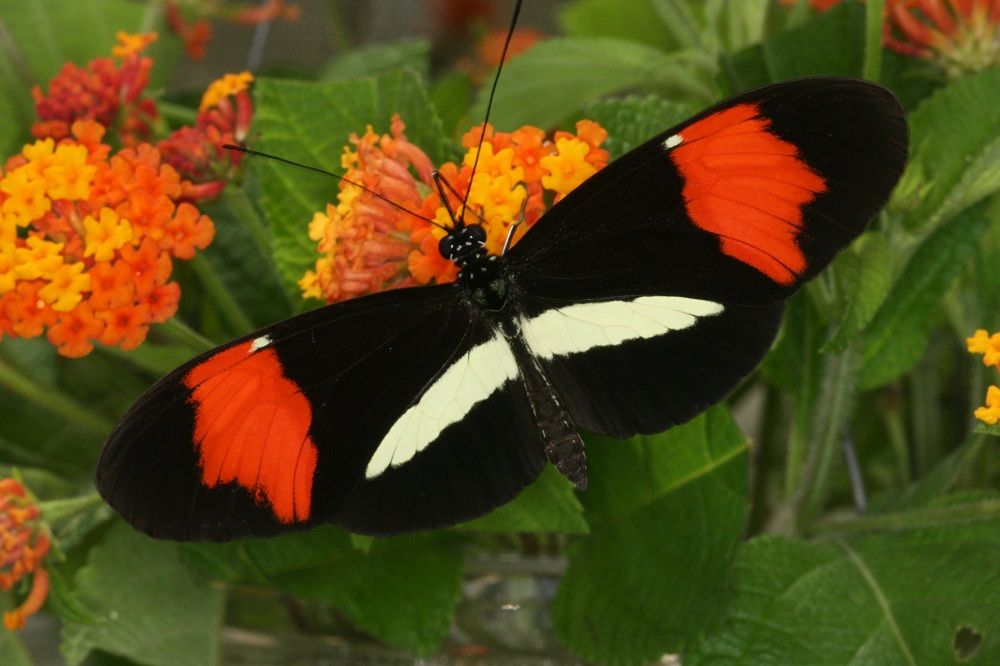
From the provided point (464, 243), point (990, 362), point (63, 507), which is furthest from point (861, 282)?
point (63, 507)

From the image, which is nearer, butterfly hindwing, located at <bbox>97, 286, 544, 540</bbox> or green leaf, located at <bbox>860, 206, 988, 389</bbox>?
butterfly hindwing, located at <bbox>97, 286, 544, 540</bbox>

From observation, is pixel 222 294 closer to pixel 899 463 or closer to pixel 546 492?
pixel 546 492

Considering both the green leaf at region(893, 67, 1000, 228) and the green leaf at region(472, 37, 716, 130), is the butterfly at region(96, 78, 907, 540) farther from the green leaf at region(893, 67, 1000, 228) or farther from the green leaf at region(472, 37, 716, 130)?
the green leaf at region(472, 37, 716, 130)

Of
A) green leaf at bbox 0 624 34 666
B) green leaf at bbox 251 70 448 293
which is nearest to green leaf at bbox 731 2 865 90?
green leaf at bbox 251 70 448 293

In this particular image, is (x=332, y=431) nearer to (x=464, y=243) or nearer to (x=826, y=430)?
(x=464, y=243)

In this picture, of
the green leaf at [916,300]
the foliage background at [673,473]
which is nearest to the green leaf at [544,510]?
the foliage background at [673,473]

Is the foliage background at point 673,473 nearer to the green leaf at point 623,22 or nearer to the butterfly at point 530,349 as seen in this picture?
the butterfly at point 530,349

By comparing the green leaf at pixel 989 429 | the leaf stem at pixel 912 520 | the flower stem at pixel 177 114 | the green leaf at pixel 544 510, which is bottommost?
the leaf stem at pixel 912 520
